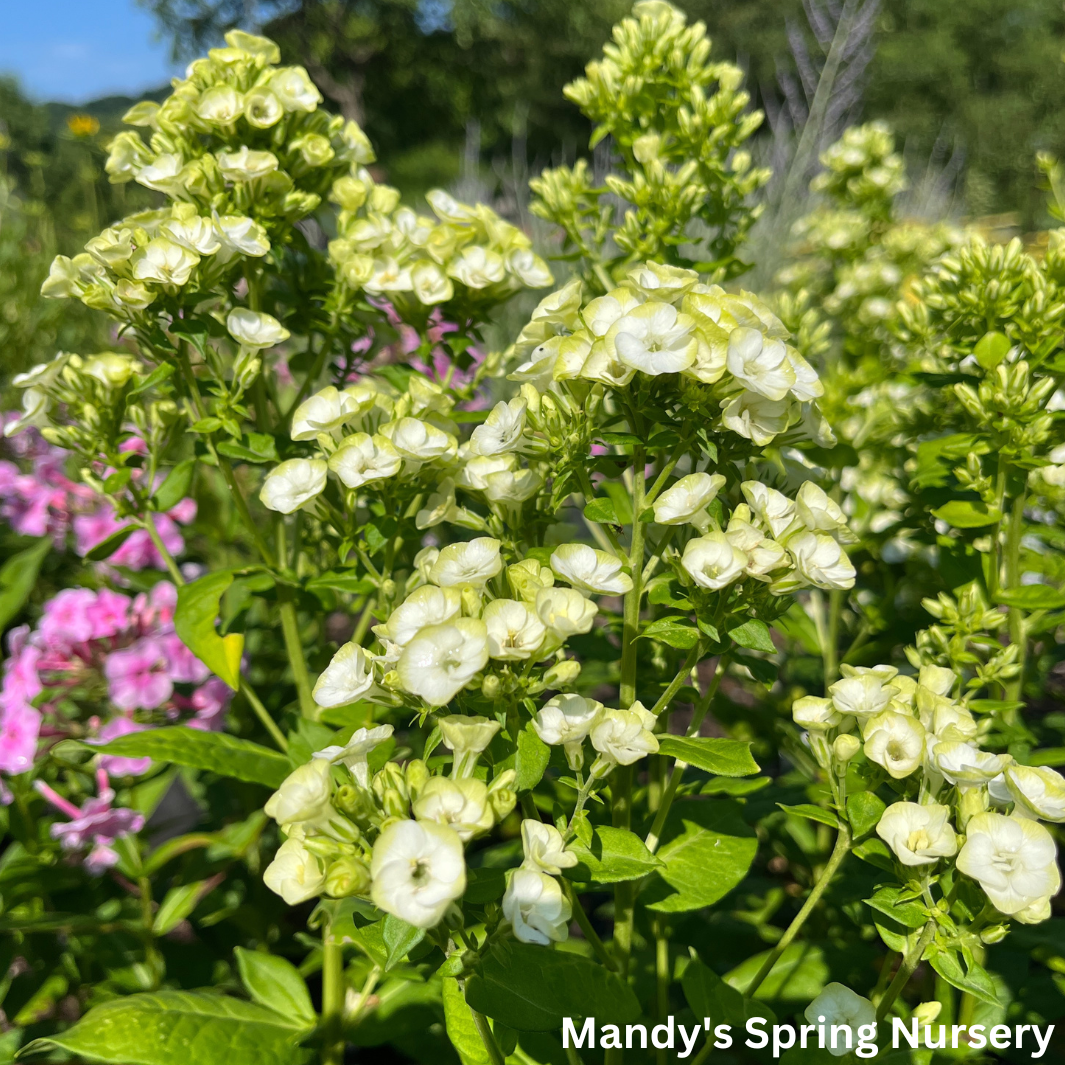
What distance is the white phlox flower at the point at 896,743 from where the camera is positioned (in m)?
1.11

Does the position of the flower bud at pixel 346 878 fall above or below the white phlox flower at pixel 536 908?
above

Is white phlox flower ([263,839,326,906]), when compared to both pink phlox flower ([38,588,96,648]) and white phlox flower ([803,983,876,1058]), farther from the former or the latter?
pink phlox flower ([38,588,96,648])

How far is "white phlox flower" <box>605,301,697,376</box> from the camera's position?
1.12 m

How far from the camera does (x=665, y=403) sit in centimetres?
125

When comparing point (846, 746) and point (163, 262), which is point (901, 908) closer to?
point (846, 746)

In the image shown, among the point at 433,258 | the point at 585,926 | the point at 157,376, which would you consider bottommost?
the point at 585,926

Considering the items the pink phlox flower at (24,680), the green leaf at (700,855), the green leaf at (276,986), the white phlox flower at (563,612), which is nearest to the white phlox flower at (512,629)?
the white phlox flower at (563,612)

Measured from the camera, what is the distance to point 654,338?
116 cm

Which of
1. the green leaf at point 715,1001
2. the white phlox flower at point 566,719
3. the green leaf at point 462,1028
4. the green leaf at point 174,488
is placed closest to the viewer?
the white phlox flower at point 566,719

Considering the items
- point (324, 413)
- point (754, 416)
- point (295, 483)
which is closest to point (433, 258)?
point (324, 413)

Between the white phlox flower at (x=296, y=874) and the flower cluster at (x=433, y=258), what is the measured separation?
109 cm

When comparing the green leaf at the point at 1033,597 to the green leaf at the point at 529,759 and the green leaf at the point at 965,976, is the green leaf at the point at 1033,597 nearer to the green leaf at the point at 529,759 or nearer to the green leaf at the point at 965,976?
the green leaf at the point at 965,976

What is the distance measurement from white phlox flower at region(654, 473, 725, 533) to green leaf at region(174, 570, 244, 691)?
0.87 m

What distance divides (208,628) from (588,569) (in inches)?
33.7
